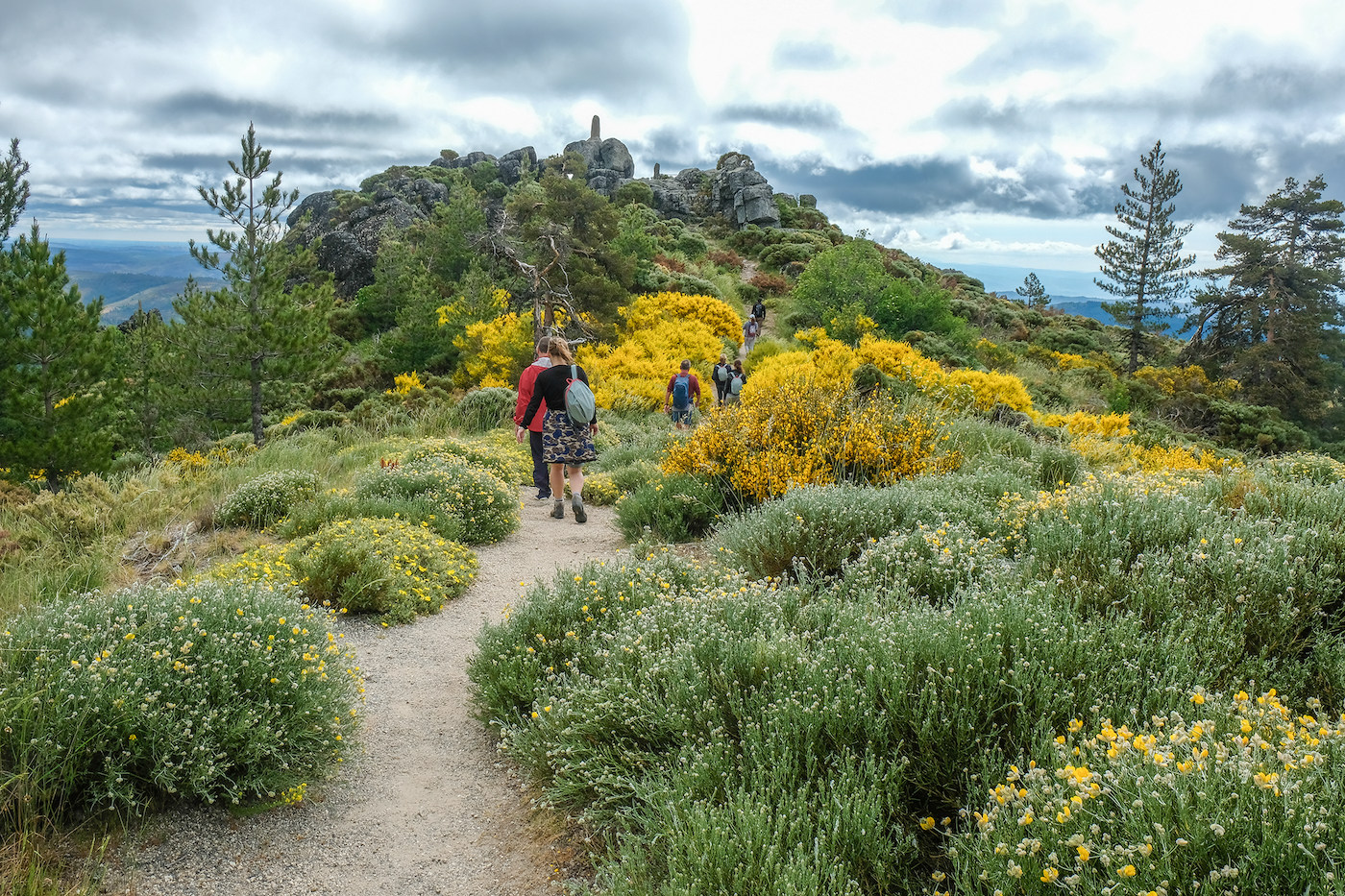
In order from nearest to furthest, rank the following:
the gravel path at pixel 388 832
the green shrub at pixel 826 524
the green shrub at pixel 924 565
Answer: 1. the gravel path at pixel 388 832
2. the green shrub at pixel 924 565
3. the green shrub at pixel 826 524

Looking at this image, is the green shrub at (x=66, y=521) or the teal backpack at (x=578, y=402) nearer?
the green shrub at (x=66, y=521)

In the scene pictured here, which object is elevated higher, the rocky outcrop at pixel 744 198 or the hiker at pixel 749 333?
the rocky outcrop at pixel 744 198

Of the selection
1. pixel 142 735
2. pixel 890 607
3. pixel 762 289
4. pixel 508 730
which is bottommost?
pixel 508 730

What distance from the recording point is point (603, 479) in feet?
32.3

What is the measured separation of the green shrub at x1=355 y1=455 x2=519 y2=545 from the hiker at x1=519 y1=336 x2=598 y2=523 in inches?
25.5

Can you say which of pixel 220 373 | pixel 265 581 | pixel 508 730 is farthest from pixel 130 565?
pixel 220 373

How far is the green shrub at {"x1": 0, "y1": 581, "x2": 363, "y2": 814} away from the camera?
9.21ft

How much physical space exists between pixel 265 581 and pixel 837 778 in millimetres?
3990

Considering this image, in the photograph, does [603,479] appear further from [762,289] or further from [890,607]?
[762,289]

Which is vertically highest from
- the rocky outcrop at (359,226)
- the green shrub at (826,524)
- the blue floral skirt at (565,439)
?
the rocky outcrop at (359,226)

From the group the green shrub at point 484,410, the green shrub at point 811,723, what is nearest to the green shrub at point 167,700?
the green shrub at point 811,723

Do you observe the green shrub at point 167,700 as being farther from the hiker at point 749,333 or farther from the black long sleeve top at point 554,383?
the hiker at point 749,333

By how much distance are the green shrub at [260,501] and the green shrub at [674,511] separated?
331 cm

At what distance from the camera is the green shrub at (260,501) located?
7.13 m
